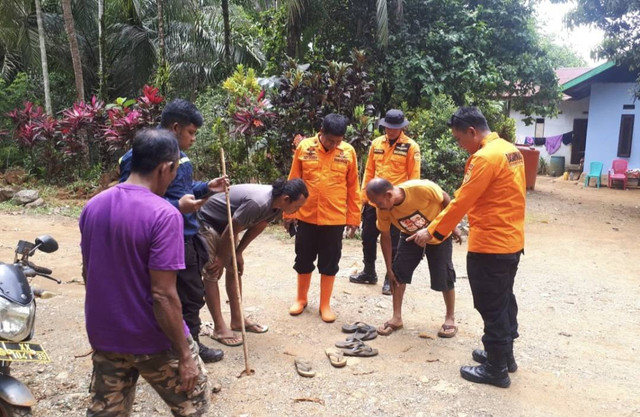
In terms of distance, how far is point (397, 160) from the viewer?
5324 mm

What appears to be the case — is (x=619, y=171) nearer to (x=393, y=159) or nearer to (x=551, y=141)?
(x=551, y=141)

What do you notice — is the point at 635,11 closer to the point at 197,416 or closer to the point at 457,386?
the point at 457,386

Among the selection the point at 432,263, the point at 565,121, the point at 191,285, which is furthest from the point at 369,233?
the point at 565,121

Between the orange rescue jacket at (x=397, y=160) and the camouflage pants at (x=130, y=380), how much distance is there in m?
3.34

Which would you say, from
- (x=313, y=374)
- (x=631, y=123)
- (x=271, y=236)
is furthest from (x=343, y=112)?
(x=631, y=123)

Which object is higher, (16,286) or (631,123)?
(631,123)

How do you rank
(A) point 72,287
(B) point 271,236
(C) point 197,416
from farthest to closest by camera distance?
(B) point 271,236 → (A) point 72,287 → (C) point 197,416

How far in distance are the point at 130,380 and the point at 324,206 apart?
2.60 meters

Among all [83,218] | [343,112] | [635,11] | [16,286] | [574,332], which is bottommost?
[574,332]

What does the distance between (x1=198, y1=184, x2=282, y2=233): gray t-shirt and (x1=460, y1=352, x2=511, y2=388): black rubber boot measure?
187 centimetres

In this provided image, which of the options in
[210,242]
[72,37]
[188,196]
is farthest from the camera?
[72,37]

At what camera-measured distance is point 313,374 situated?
11.8ft

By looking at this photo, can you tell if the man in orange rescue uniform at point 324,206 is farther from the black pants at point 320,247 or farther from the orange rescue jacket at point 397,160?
the orange rescue jacket at point 397,160

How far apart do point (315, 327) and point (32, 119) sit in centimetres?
993
